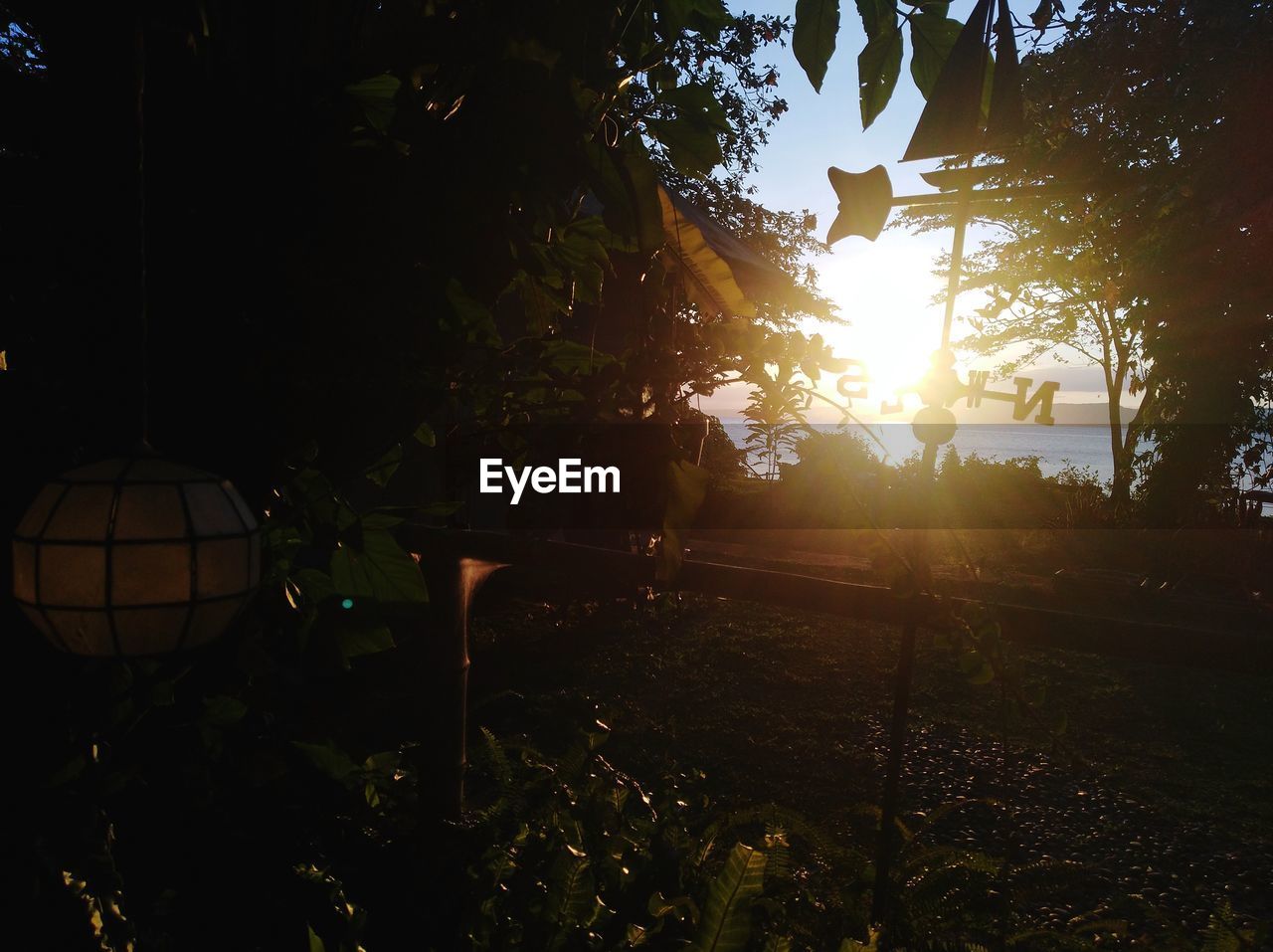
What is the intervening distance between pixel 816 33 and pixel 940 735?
16.4 feet

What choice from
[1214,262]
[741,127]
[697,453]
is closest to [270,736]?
[697,453]

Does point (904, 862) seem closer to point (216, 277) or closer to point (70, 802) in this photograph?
point (70, 802)

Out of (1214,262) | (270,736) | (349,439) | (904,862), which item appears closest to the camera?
(349,439)

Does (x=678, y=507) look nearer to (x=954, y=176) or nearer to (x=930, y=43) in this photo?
(x=954, y=176)

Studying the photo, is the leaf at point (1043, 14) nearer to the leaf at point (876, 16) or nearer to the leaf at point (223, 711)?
the leaf at point (876, 16)

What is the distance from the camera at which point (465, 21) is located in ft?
4.48

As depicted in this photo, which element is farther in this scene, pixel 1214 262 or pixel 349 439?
pixel 1214 262

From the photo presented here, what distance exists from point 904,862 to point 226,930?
2103mm

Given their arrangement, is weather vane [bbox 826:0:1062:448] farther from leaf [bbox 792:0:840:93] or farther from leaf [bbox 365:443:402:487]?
leaf [bbox 365:443:402:487]

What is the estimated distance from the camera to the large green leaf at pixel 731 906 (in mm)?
1670

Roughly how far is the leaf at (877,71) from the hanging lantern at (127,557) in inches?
50.6

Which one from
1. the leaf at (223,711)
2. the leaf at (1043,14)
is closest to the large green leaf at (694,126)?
the leaf at (1043,14)

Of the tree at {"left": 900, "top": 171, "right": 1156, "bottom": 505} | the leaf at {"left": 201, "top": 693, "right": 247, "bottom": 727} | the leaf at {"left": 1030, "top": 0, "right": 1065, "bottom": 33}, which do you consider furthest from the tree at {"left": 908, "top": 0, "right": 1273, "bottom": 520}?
the leaf at {"left": 201, "top": 693, "right": 247, "bottom": 727}

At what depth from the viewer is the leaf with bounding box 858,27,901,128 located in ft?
4.65
